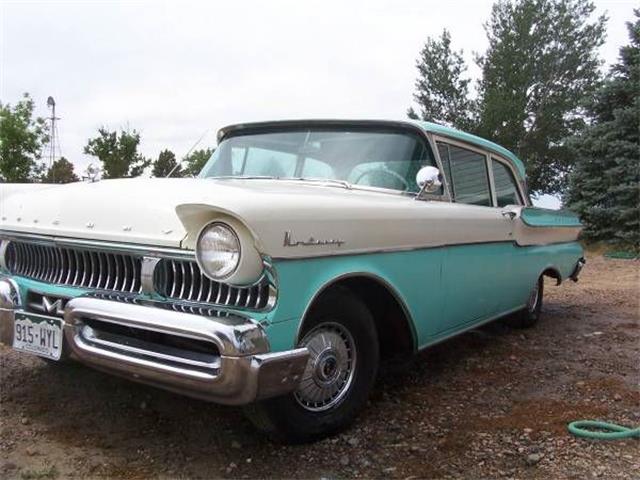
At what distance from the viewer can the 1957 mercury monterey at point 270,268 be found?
7.43ft

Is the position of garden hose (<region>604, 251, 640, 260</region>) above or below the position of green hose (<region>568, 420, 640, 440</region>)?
above

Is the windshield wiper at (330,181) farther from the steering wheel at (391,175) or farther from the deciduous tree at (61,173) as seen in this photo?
the deciduous tree at (61,173)

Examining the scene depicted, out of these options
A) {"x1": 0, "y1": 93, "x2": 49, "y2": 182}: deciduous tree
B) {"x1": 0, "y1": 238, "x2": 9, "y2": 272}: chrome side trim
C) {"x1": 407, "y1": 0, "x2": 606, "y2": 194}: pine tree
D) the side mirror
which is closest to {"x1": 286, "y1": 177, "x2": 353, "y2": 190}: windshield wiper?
the side mirror

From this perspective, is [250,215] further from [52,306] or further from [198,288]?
[52,306]

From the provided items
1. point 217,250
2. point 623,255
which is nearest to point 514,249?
point 217,250

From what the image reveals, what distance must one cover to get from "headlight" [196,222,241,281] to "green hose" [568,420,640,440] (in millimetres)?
1950

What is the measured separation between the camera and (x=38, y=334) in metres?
2.74

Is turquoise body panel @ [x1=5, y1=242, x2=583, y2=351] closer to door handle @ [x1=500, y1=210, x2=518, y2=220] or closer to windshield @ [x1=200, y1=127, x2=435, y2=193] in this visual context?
door handle @ [x1=500, y1=210, x2=518, y2=220]

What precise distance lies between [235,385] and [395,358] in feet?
4.58

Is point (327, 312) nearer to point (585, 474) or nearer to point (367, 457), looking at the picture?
point (367, 457)

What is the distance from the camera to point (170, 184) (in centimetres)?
287

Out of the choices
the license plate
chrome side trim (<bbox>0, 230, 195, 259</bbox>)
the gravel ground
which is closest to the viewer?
chrome side trim (<bbox>0, 230, 195, 259</bbox>)

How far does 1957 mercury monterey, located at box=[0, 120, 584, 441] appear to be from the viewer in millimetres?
2266

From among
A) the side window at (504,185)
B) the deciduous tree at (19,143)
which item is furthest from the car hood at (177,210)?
the deciduous tree at (19,143)
